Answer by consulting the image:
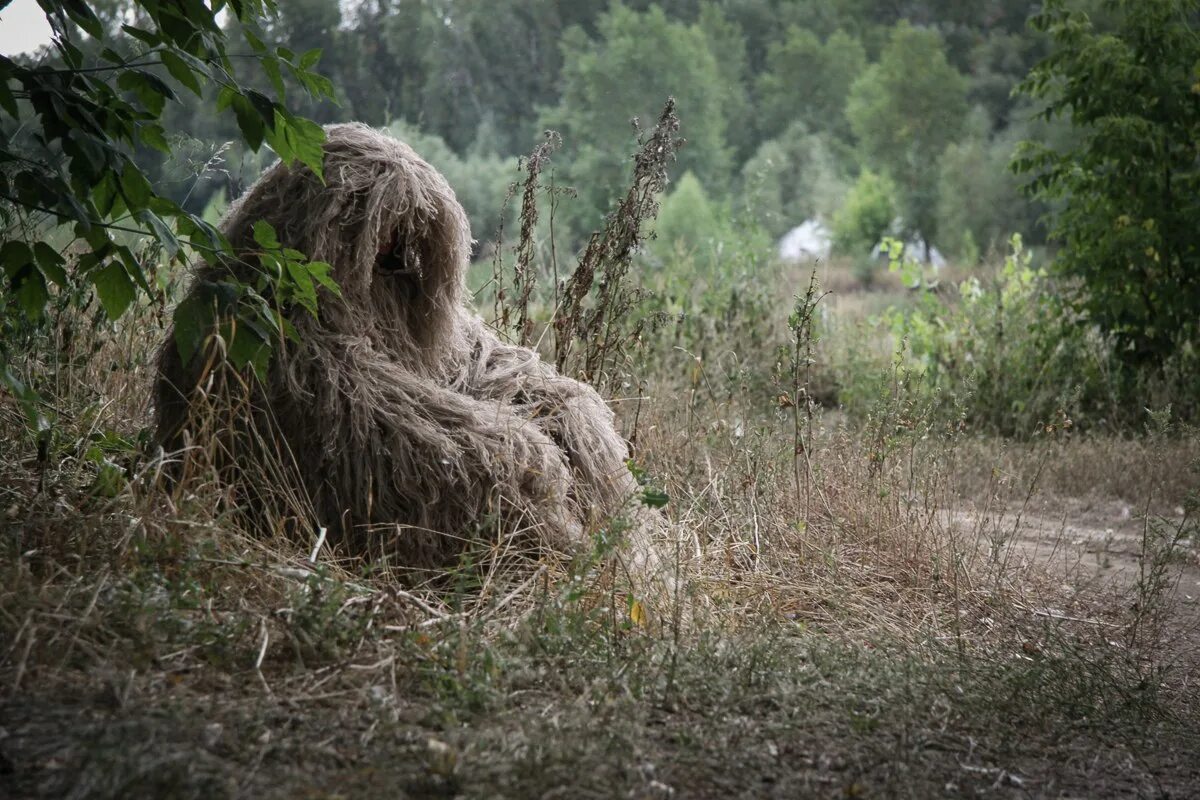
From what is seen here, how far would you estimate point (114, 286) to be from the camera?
2.88 meters

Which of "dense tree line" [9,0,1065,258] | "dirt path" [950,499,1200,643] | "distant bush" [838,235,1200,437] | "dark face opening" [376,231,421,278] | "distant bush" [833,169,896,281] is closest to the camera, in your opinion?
"dark face opening" [376,231,421,278]

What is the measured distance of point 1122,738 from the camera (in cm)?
299

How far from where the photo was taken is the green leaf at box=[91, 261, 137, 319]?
2.86 metres

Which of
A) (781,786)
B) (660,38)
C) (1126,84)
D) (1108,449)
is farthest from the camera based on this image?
(660,38)

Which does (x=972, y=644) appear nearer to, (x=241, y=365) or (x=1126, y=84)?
(x=241, y=365)

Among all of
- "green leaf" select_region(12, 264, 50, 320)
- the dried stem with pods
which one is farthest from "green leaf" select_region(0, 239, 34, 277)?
the dried stem with pods

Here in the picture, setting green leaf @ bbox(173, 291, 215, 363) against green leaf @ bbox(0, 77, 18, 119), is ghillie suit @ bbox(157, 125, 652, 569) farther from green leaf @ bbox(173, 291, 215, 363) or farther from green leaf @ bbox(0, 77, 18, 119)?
green leaf @ bbox(0, 77, 18, 119)

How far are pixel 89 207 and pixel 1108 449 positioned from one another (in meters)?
6.19

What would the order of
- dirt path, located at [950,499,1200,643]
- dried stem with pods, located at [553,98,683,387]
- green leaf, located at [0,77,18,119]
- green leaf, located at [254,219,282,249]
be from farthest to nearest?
dried stem with pods, located at [553,98,683,387], dirt path, located at [950,499,1200,643], green leaf, located at [254,219,282,249], green leaf, located at [0,77,18,119]

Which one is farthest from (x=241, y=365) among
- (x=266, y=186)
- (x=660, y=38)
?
(x=660, y=38)

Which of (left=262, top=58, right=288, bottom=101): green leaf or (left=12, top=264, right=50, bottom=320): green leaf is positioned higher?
(left=262, top=58, right=288, bottom=101): green leaf

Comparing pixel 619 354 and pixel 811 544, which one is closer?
pixel 811 544

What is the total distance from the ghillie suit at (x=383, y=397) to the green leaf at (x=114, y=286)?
1.27 ft

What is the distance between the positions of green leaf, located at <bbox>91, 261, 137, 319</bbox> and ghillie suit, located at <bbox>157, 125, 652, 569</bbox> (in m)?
0.39
